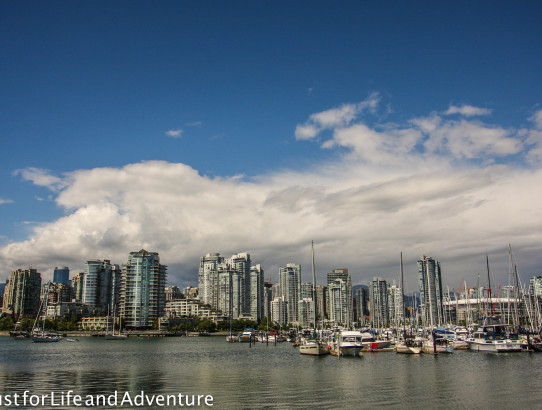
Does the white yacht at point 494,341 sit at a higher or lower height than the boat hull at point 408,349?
higher

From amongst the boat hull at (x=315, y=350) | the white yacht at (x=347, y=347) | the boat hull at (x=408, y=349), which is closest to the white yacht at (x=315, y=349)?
the boat hull at (x=315, y=350)

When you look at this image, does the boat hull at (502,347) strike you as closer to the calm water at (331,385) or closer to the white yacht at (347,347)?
the calm water at (331,385)

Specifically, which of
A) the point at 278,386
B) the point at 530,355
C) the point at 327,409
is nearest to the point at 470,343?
the point at 530,355

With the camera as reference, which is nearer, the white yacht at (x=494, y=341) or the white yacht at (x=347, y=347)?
the white yacht at (x=347, y=347)

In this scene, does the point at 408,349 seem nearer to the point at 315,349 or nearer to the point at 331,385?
the point at 315,349

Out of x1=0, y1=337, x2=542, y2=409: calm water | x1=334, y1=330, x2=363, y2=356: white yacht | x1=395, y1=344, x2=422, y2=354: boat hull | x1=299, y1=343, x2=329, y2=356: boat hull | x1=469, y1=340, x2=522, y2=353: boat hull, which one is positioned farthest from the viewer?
x1=395, y1=344, x2=422, y2=354: boat hull

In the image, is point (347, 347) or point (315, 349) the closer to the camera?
point (347, 347)

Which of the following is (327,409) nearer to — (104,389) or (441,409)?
(441,409)

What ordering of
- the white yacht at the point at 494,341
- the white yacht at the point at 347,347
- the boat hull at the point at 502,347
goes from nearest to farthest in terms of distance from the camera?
the white yacht at the point at 347,347
the boat hull at the point at 502,347
the white yacht at the point at 494,341

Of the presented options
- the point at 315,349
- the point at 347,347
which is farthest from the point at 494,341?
the point at 315,349

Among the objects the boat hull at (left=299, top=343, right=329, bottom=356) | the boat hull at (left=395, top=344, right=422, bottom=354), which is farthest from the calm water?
the boat hull at (left=395, top=344, right=422, bottom=354)

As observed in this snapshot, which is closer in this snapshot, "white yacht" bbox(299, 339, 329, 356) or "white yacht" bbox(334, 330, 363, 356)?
"white yacht" bbox(334, 330, 363, 356)

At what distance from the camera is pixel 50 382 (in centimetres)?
4816

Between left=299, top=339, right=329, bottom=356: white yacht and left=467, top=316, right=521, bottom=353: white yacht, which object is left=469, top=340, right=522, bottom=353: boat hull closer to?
left=467, top=316, right=521, bottom=353: white yacht
